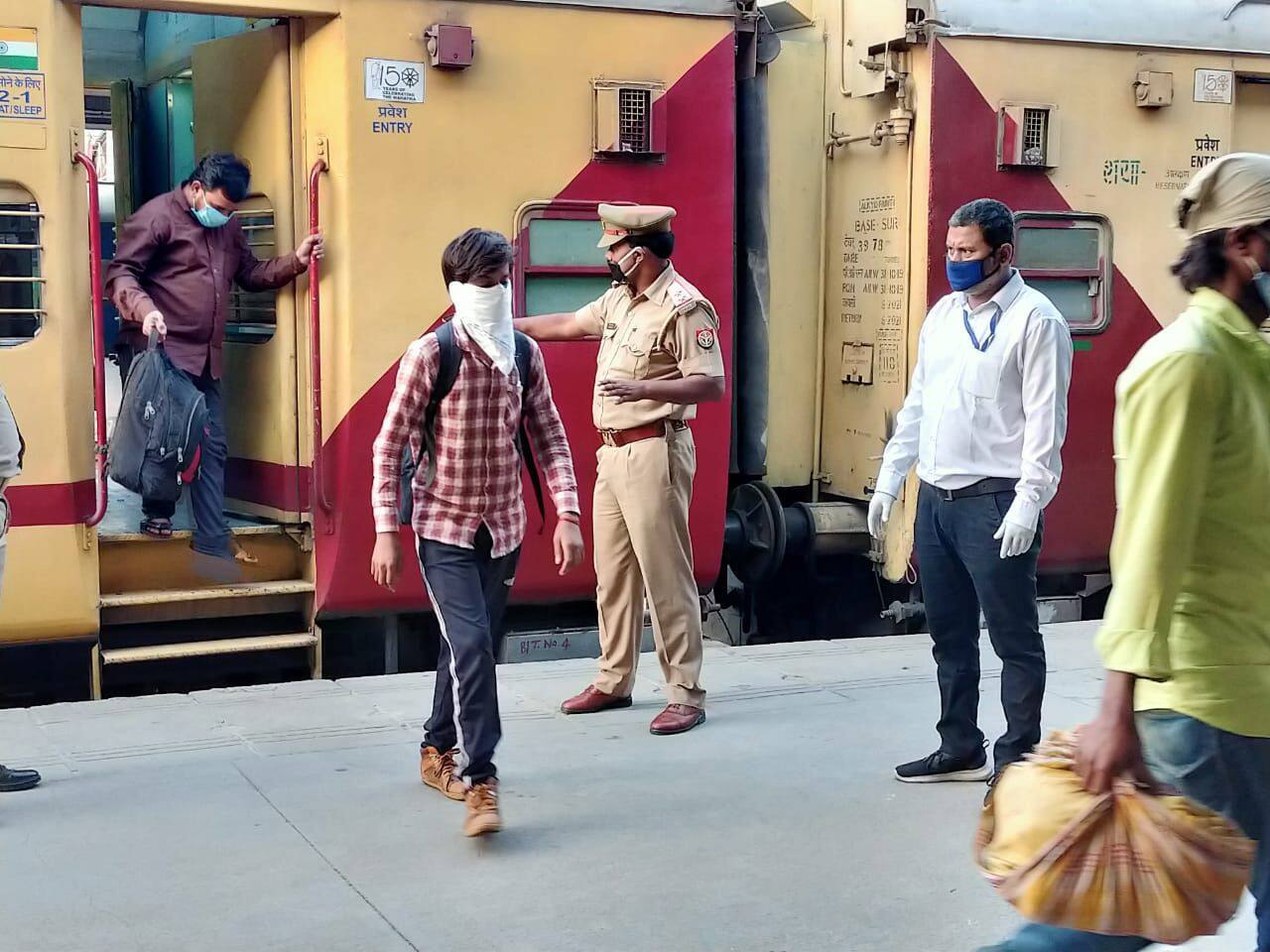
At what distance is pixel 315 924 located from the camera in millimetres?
3688

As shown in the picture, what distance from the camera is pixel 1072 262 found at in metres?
7.01

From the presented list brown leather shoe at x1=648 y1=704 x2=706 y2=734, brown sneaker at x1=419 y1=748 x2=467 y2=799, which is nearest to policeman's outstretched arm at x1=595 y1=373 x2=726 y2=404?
brown leather shoe at x1=648 y1=704 x2=706 y2=734

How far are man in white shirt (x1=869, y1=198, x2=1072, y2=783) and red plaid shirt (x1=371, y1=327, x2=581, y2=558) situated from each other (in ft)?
4.09

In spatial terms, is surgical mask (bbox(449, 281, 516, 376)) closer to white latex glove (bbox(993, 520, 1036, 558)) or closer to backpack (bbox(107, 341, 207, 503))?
white latex glove (bbox(993, 520, 1036, 558))

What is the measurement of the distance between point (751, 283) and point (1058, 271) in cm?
133

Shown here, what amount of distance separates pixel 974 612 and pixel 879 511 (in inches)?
16.4

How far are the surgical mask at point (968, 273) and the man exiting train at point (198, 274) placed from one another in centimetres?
250

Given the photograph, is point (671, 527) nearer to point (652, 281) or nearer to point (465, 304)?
point (652, 281)

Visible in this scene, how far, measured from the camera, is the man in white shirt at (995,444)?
447cm

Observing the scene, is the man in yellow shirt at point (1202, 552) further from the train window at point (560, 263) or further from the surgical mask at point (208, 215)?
the surgical mask at point (208, 215)

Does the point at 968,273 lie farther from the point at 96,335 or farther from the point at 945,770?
the point at 96,335

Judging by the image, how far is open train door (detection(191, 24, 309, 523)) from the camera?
6.18 metres

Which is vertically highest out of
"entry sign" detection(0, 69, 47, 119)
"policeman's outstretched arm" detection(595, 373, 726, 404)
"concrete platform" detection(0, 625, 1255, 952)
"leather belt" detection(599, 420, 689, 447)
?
"entry sign" detection(0, 69, 47, 119)

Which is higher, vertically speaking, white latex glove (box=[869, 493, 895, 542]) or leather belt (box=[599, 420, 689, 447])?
leather belt (box=[599, 420, 689, 447])
